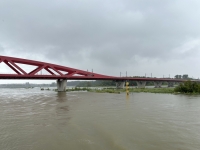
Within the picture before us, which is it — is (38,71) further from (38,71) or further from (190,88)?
(190,88)

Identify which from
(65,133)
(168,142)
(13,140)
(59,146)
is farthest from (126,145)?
(13,140)

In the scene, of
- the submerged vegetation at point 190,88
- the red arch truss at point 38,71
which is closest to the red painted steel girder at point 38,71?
the red arch truss at point 38,71

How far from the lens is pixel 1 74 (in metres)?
44.5

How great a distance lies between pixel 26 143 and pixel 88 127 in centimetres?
313

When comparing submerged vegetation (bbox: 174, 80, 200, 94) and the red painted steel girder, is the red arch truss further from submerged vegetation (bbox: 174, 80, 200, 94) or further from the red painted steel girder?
submerged vegetation (bbox: 174, 80, 200, 94)

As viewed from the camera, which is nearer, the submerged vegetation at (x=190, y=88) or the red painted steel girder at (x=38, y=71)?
the submerged vegetation at (x=190, y=88)

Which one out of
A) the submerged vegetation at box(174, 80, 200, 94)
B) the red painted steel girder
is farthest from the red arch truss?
the submerged vegetation at box(174, 80, 200, 94)

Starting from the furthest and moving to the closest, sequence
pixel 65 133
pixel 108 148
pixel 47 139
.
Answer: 1. pixel 65 133
2. pixel 47 139
3. pixel 108 148

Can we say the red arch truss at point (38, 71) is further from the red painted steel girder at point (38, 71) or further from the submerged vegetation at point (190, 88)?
the submerged vegetation at point (190, 88)

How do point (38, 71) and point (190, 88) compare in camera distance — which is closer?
point (190, 88)

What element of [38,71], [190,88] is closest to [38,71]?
[38,71]

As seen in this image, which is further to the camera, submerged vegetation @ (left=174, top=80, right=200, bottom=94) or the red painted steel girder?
the red painted steel girder

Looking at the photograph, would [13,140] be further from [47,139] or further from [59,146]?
[59,146]

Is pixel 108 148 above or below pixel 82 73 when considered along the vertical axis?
below
